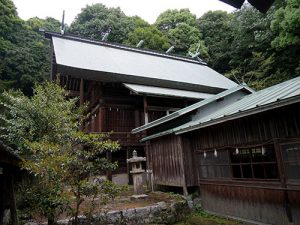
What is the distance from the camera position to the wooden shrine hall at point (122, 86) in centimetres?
1395

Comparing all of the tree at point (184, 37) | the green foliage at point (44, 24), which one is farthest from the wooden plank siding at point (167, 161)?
the green foliage at point (44, 24)

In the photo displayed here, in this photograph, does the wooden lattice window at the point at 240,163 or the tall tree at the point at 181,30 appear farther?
the tall tree at the point at 181,30

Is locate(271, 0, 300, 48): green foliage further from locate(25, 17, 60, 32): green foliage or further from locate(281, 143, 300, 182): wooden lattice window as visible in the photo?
locate(25, 17, 60, 32): green foliage

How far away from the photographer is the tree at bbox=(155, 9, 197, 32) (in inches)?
1376

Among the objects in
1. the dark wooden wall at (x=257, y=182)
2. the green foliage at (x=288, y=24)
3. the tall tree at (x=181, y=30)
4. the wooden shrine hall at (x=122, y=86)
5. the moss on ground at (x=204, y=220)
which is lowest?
the moss on ground at (x=204, y=220)

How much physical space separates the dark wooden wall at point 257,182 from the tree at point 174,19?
1165 inches

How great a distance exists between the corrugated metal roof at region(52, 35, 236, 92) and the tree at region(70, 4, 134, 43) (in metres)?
11.6

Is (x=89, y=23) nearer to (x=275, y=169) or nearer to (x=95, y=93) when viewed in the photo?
(x=95, y=93)

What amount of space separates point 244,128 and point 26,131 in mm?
7683

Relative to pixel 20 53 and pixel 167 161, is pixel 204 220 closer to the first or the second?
pixel 167 161

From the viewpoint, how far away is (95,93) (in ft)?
53.9

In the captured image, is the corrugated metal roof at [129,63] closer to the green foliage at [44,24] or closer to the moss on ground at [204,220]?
the moss on ground at [204,220]

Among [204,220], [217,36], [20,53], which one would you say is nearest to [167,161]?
[204,220]

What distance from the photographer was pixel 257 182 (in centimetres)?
658
